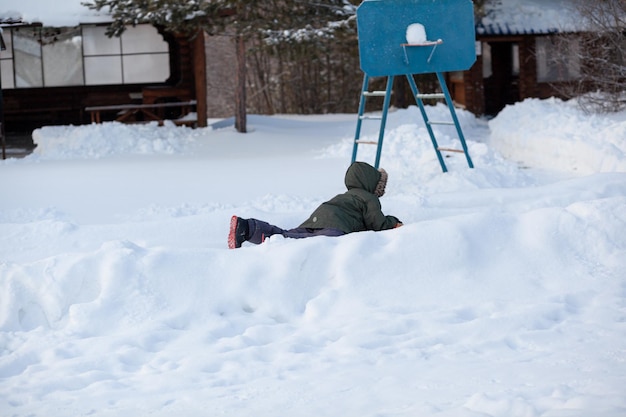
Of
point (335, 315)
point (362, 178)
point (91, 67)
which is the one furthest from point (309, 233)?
point (91, 67)

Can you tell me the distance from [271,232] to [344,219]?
1.77 feet

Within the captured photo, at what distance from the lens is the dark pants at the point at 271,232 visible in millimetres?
6938

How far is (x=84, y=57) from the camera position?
21000 millimetres

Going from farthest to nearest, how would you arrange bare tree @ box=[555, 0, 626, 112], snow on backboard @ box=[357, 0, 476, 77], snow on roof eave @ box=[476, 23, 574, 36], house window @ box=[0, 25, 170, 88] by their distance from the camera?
snow on roof eave @ box=[476, 23, 574, 36]
house window @ box=[0, 25, 170, 88]
bare tree @ box=[555, 0, 626, 112]
snow on backboard @ box=[357, 0, 476, 77]

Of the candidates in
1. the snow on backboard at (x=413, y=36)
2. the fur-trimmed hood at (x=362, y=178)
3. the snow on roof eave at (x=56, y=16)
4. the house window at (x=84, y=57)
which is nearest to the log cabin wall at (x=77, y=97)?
the house window at (x=84, y=57)

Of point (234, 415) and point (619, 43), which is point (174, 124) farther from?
point (234, 415)

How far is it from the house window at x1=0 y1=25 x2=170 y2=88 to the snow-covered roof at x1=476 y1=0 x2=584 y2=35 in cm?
720

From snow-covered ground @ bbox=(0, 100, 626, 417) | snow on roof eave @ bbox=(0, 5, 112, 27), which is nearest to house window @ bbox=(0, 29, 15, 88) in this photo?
snow on roof eave @ bbox=(0, 5, 112, 27)

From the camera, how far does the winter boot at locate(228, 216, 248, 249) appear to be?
6.89 metres

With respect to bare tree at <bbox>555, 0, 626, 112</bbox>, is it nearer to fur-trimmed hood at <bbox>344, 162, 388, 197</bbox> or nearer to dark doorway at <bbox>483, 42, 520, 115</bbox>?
dark doorway at <bbox>483, 42, 520, 115</bbox>

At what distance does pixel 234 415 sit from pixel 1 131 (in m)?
12.6

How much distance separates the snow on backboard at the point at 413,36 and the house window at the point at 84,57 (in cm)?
1101

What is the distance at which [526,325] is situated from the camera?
17.5 feet

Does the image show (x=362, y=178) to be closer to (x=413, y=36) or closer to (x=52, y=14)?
(x=413, y=36)
